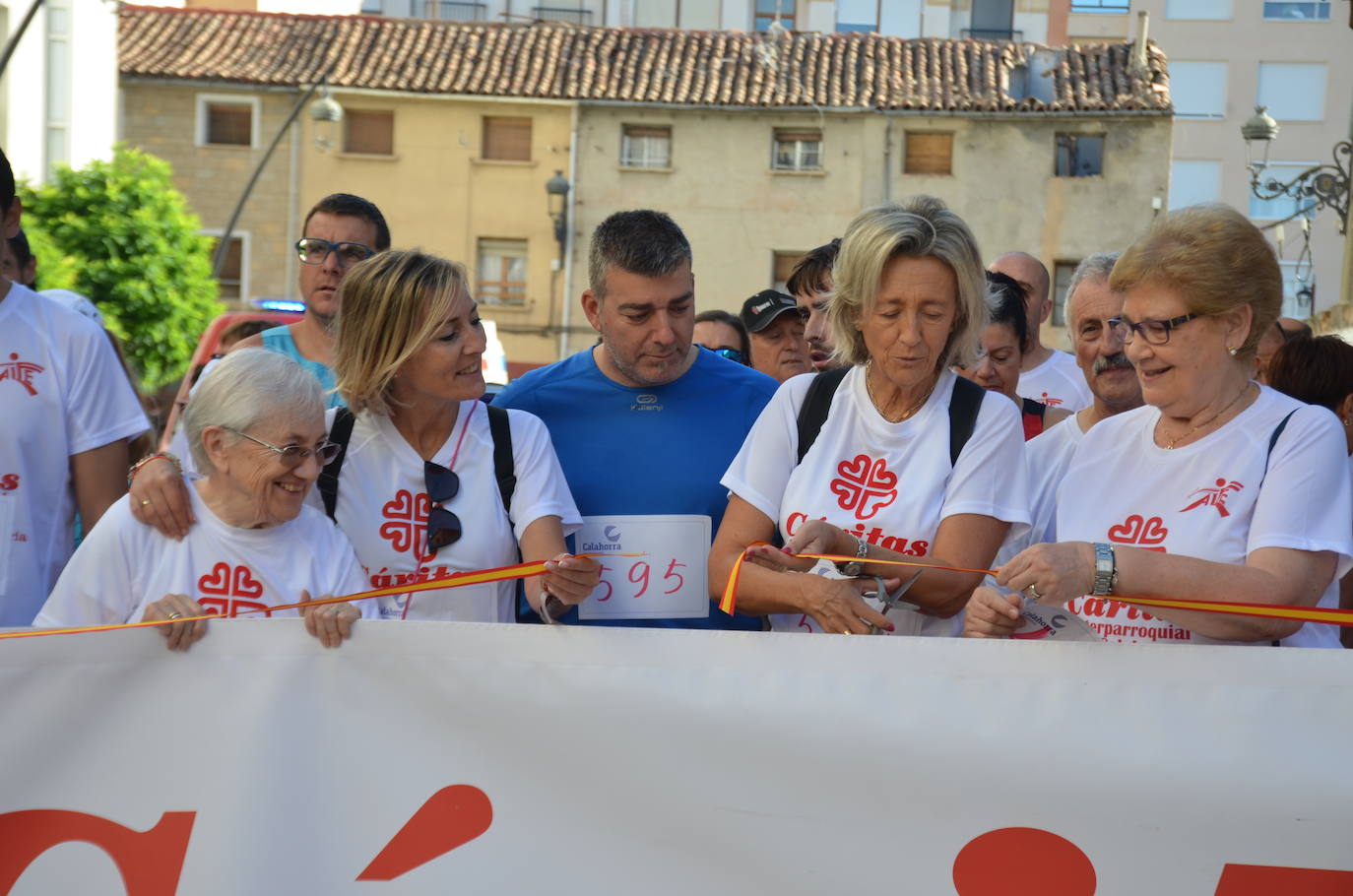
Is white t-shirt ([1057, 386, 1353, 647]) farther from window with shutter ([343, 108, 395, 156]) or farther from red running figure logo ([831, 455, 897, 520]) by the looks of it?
window with shutter ([343, 108, 395, 156])

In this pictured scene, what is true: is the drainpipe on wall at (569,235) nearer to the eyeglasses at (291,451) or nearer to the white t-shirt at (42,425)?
the white t-shirt at (42,425)

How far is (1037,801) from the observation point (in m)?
2.79

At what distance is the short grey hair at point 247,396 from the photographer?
127 inches

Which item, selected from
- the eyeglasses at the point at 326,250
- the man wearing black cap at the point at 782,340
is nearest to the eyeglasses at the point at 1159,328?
the man wearing black cap at the point at 782,340

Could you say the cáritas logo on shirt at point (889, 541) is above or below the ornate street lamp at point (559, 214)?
below

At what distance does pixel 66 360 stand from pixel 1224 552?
2.63 meters

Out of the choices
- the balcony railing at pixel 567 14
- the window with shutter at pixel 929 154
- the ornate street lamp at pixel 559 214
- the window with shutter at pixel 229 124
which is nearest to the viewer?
the window with shutter at pixel 929 154

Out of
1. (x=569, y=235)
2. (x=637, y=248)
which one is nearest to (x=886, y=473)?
(x=637, y=248)

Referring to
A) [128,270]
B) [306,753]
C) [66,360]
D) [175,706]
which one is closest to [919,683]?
[306,753]

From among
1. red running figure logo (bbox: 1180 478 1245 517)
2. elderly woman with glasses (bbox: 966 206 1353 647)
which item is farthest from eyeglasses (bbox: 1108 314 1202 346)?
red running figure logo (bbox: 1180 478 1245 517)

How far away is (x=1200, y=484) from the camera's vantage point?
3002 millimetres

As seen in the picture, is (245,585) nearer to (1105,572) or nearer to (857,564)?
(857,564)

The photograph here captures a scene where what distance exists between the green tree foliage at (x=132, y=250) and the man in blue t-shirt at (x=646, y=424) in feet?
64.5

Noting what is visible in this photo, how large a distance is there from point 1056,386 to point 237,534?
12.2 ft
